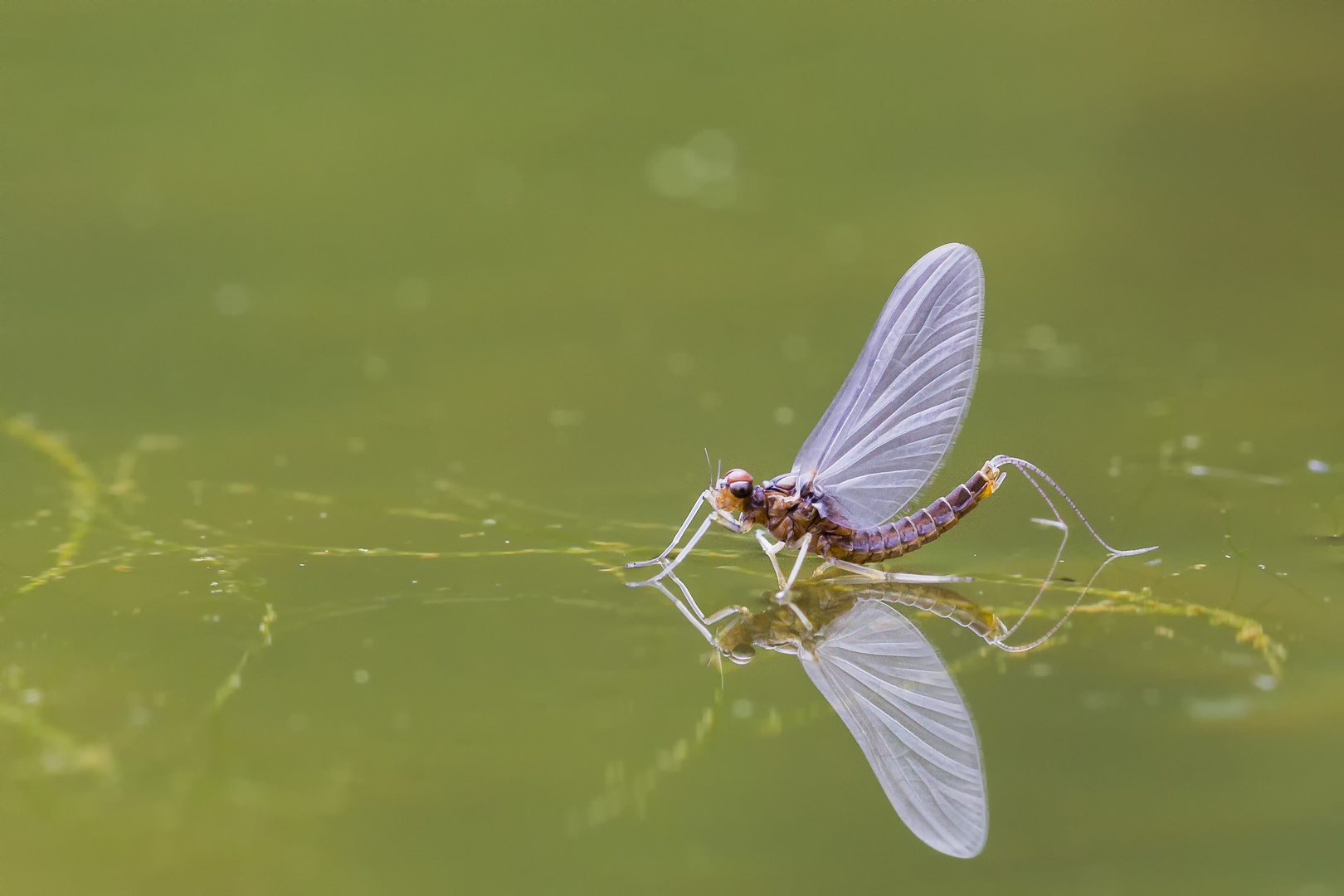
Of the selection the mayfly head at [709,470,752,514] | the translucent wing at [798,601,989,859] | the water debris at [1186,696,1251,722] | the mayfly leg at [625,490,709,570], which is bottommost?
the water debris at [1186,696,1251,722]

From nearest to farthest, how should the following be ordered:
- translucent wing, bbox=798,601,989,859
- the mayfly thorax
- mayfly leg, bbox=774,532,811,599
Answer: translucent wing, bbox=798,601,989,859 → the mayfly thorax → mayfly leg, bbox=774,532,811,599

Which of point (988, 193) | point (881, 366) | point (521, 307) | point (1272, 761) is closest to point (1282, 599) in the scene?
point (1272, 761)

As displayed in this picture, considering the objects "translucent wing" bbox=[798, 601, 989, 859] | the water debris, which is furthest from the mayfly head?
the water debris

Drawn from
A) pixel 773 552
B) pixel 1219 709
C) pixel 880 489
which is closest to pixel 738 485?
pixel 773 552

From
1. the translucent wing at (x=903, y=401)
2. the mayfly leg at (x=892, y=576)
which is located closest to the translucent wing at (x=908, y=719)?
the mayfly leg at (x=892, y=576)

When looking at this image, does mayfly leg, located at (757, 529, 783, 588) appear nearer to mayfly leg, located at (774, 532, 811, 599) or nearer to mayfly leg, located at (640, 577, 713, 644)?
mayfly leg, located at (774, 532, 811, 599)

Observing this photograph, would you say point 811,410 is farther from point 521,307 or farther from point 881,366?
point 521,307

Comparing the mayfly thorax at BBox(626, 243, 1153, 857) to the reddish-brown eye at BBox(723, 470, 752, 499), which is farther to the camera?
the reddish-brown eye at BBox(723, 470, 752, 499)

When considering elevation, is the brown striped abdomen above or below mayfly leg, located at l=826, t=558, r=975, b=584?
above
